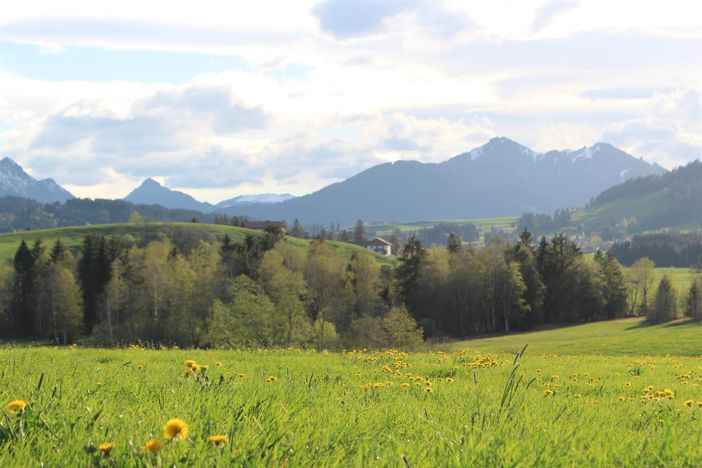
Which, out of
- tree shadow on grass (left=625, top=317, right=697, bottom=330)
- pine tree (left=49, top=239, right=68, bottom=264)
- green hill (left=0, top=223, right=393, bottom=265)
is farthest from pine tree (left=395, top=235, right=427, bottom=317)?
green hill (left=0, top=223, right=393, bottom=265)

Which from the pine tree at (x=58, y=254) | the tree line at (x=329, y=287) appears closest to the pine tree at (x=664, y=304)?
the tree line at (x=329, y=287)

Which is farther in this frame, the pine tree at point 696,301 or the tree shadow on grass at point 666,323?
the pine tree at point 696,301

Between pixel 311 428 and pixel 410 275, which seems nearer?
pixel 311 428

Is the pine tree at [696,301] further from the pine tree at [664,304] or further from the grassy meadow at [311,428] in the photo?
the grassy meadow at [311,428]

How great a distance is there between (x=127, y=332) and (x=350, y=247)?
12407cm

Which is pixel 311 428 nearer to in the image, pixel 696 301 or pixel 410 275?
pixel 410 275

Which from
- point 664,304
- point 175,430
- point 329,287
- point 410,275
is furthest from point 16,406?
point 664,304

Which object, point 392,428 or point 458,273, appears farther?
point 458,273

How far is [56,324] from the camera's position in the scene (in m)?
89.1

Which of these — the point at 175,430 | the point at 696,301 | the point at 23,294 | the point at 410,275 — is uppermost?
the point at 175,430

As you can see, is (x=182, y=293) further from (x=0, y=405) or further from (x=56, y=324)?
(x=0, y=405)

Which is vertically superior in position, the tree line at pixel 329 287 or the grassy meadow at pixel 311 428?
the grassy meadow at pixel 311 428

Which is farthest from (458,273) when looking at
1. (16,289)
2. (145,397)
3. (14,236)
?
(14,236)

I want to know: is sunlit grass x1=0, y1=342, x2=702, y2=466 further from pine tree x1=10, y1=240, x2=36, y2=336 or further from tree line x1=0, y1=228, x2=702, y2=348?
pine tree x1=10, y1=240, x2=36, y2=336
